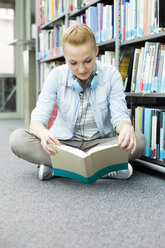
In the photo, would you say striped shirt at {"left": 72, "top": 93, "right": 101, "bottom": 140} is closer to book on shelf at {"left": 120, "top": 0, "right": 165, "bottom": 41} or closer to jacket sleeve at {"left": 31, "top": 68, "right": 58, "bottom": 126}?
jacket sleeve at {"left": 31, "top": 68, "right": 58, "bottom": 126}

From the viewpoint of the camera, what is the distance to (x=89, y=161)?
137 cm

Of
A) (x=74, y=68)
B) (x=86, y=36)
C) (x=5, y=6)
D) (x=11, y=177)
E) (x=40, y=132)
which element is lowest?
(x=11, y=177)

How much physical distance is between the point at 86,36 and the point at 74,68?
150 mm

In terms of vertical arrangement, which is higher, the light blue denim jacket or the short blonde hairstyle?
the short blonde hairstyle

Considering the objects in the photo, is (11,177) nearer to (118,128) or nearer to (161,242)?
(118,128)

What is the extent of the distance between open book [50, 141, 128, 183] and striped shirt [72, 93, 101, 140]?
297 mm

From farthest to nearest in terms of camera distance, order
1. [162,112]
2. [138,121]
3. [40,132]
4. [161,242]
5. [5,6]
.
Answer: [5,6] < [138,121] < [162,112] < [40,132] < [161,242]

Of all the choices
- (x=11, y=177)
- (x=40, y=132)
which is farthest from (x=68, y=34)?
(x=11, y=177)

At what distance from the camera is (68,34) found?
1.52 metres

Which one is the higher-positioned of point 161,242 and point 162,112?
point 162,112

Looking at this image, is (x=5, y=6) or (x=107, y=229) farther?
(x=5, y=6)

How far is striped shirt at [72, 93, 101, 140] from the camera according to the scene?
1.73 meters

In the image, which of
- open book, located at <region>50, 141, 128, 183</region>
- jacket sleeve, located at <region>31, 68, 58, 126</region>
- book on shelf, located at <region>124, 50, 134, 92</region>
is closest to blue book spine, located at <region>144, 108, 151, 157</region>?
book on shelf, located at <region>124, 50, 134, 92</region>

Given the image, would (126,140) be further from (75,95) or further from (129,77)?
(129,77)
